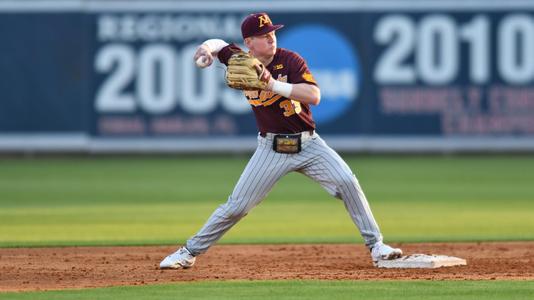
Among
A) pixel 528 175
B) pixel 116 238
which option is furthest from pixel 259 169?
pixel 528 175

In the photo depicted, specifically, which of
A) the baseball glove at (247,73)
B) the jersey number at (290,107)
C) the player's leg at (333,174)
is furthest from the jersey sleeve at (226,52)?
the player's leg at (333,174)

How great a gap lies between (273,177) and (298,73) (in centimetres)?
83

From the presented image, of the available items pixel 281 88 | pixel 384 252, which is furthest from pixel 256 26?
pixel 384 252

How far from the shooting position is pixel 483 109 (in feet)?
76.5

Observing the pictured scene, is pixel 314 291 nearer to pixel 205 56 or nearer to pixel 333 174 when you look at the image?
pixel 333 174

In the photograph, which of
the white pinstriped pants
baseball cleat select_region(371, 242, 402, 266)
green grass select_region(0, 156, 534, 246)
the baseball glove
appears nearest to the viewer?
the baseball glove

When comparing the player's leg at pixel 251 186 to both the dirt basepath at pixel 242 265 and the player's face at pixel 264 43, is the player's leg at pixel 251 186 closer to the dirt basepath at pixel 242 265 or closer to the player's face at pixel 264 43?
the dirt basepath at pixel 242 265

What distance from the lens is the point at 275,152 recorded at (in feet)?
30.5

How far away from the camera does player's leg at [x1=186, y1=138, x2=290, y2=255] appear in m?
9.25

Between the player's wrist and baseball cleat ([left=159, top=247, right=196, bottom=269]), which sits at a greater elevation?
the player's wrist

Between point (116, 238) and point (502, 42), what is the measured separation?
1310cm

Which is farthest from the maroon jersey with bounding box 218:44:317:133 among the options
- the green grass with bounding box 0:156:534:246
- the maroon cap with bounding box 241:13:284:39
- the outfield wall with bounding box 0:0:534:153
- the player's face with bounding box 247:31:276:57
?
the outfield wall with bounding box 0:0:534:153

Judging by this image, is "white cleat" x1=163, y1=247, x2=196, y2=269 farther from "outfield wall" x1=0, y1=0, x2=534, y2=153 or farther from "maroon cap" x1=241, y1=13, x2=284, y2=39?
→ "outfield wall" x1=0, y1=0, x2=534, y2=153

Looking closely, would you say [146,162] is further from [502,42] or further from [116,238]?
[116,238]
